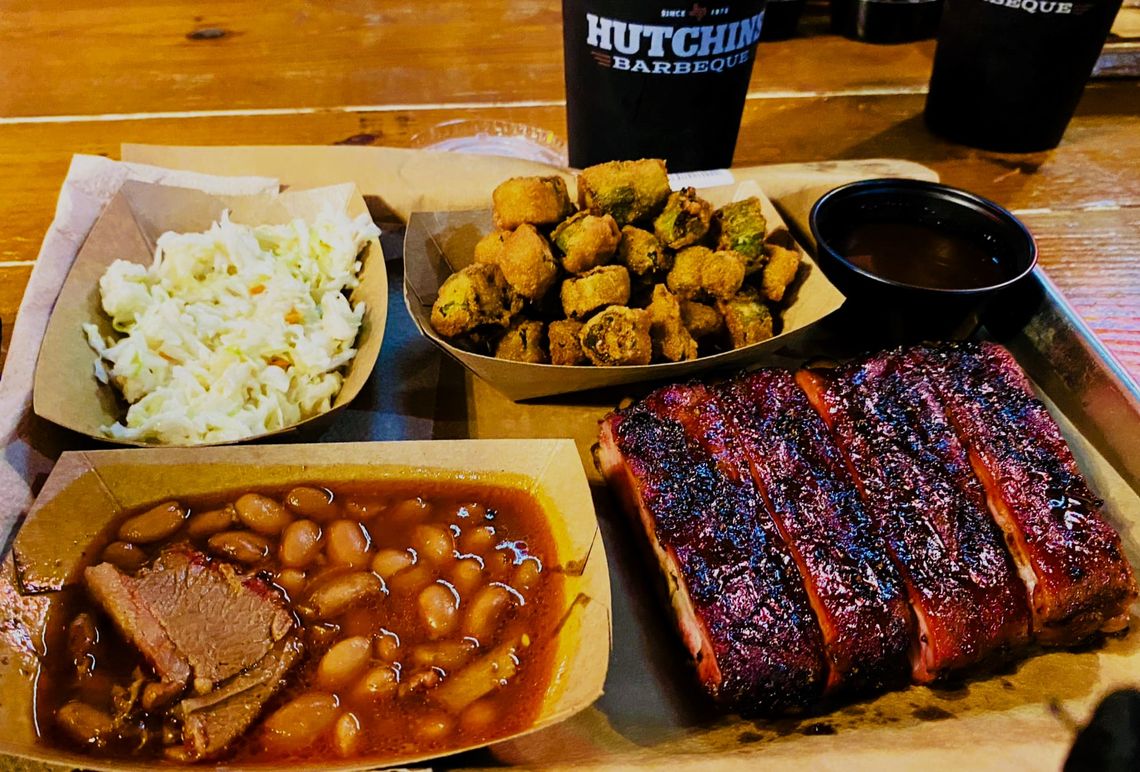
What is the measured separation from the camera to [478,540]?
71.4 inches

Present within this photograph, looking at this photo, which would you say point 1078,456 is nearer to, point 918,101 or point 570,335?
point 570,335

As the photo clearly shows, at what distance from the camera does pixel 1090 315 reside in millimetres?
2707

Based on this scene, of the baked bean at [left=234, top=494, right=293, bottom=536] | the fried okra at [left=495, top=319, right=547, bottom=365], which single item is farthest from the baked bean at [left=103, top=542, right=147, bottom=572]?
the fried okra at [left=495, top=319, right=547, bottom=365]

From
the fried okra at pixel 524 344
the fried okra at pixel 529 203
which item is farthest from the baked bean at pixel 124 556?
the fried okra at pixel 529 203

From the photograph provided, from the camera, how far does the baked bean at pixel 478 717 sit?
5.00ft

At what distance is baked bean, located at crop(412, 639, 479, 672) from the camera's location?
63.9 inches

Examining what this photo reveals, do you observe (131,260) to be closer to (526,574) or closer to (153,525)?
(153,525)

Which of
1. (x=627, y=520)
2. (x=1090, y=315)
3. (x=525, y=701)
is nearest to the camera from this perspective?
(x=525, y=701)

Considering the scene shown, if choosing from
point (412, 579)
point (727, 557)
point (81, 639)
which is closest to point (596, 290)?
point (727, 557)

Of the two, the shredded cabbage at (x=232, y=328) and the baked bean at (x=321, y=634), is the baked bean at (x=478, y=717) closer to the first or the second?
the baked bean at (x=321, y=634)

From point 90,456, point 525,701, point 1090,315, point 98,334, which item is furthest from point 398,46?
point 525,701

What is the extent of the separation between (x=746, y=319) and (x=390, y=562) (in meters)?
1.24

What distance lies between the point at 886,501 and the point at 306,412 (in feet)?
4.91

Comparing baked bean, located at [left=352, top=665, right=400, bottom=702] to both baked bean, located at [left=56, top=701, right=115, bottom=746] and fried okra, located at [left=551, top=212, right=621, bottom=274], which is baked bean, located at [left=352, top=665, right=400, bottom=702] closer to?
baked bean, located at [left=56, top=701, right=115, bottom=746]
